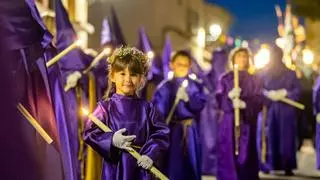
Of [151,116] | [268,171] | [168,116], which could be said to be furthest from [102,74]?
[151,116]

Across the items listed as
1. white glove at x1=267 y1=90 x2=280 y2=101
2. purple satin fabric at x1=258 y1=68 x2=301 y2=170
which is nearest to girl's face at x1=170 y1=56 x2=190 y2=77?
white glove at x1=267 y1=90 x2=280 y2=101

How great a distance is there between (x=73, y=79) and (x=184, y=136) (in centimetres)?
166

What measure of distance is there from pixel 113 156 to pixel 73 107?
3.49 m

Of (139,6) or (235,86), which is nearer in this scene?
(235,86)

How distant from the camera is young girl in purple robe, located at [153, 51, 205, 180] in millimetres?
6867

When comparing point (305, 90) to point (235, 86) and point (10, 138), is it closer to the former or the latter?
point (235, 86)

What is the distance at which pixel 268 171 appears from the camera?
973 cm

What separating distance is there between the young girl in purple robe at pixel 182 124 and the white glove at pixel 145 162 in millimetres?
2946

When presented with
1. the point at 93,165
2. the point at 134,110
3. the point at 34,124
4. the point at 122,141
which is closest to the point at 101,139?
the point at 122,141

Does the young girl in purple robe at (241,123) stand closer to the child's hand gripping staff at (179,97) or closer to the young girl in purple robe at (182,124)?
the young girl in purple robe at (182,124)

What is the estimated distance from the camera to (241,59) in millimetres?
7133

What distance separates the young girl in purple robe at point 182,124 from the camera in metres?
6.87

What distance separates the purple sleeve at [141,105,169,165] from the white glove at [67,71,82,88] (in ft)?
11.5

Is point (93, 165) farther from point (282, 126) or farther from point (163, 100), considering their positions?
point (282, 126)
